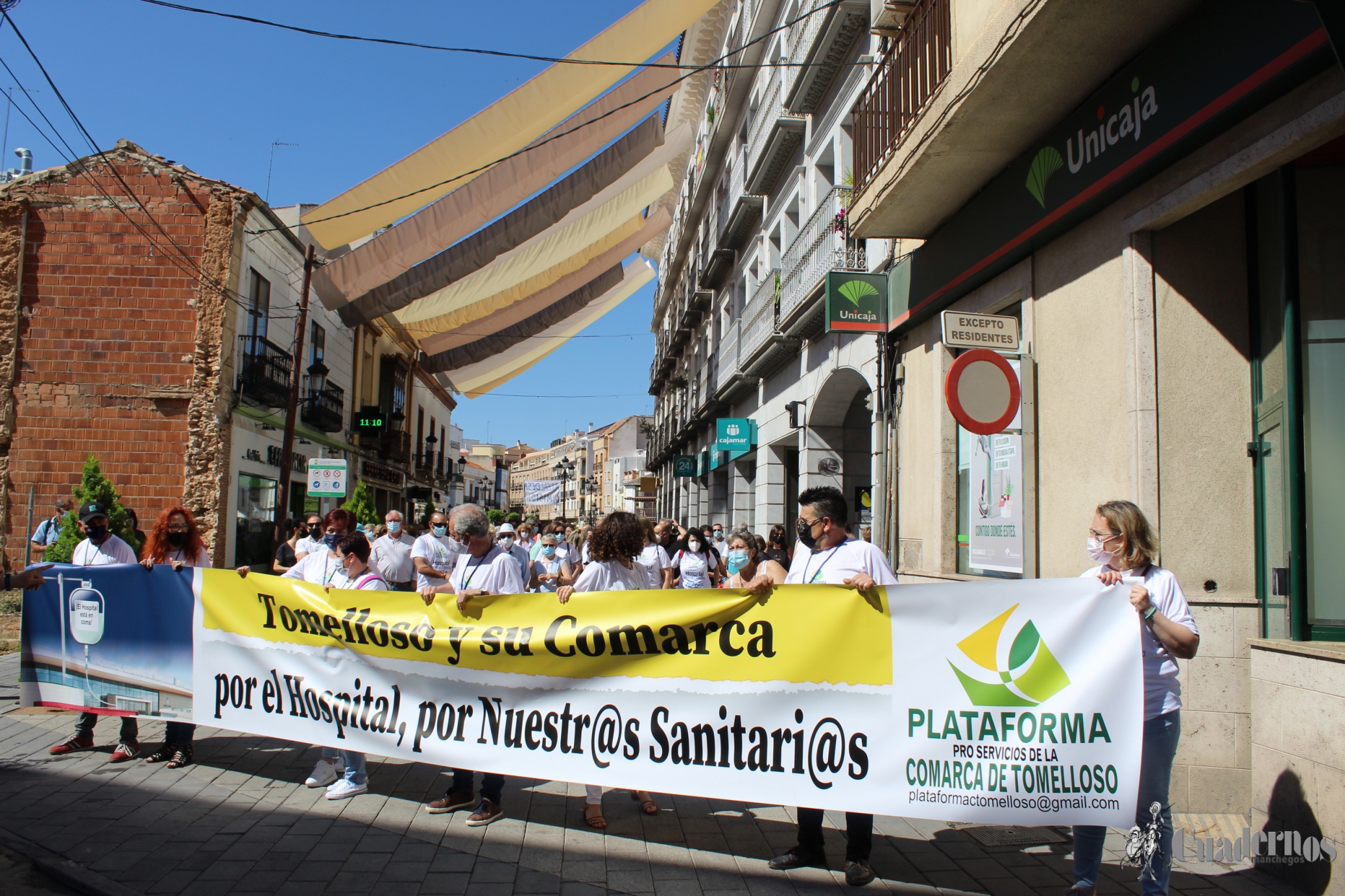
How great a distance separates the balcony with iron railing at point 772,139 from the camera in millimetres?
15750

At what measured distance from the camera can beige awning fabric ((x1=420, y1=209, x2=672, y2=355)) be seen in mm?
29906

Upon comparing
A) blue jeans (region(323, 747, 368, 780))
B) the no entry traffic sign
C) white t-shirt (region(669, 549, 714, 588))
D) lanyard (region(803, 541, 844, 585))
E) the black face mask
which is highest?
the no entry traffic sign

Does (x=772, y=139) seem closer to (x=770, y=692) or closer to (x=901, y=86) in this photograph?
(x=901, y=86)

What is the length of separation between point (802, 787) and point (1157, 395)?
10.7ft

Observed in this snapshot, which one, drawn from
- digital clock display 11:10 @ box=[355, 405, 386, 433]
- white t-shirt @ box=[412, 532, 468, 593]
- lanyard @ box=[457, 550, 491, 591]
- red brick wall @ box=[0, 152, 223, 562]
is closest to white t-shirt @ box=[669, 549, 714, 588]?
white t-shirt @ box=[412, 532, 468, 593]

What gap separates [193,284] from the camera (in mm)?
18109

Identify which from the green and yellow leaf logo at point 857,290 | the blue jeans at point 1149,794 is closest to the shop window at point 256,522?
the green and yellow leaf logo at point 857,290

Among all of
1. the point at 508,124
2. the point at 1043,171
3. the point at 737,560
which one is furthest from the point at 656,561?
the point at 508,124

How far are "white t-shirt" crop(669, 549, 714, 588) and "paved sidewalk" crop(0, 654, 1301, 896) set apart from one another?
192 inches

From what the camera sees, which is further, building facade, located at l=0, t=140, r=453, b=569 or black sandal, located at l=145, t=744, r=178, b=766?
building facade, located at l=0, t=140, r=453, b=569

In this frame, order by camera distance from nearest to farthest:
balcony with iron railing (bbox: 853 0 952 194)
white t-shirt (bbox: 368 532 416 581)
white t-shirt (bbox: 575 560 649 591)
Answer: white t-shirt (bbox: 575 560 649 591) → balcony with iron railing (bbox: 853 0 952 194) → white t-shirt (bbox: 368 532 416 581)

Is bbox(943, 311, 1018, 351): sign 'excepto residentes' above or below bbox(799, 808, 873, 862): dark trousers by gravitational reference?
above

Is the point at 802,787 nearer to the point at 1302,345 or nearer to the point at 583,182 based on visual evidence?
the point at 1302,345

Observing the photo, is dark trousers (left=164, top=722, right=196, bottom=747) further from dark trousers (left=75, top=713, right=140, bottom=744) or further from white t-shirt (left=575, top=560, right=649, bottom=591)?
white t-shirt (left=575, top=560, right=649, bottom=591)
